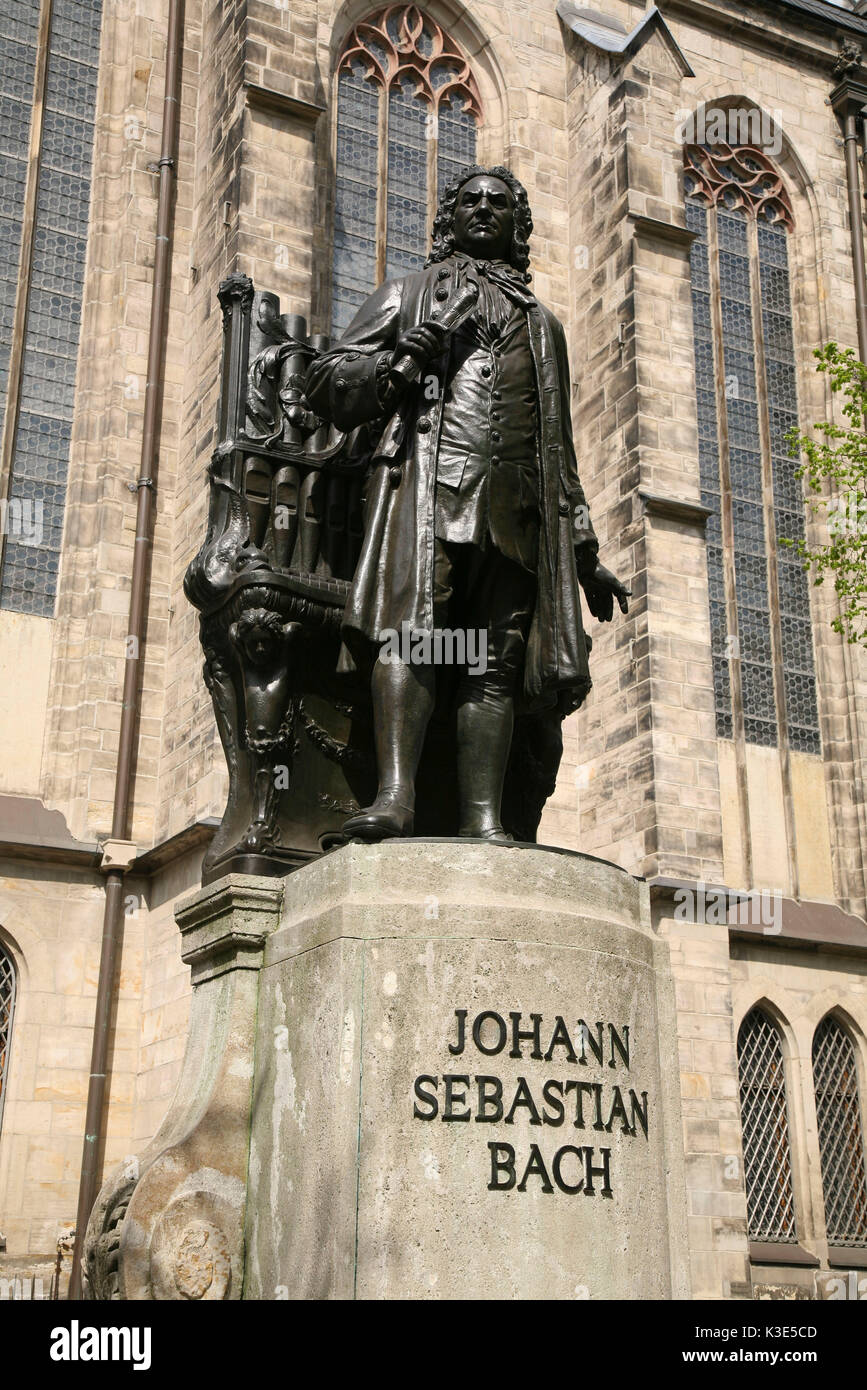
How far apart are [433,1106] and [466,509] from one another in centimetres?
178

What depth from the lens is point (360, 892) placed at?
4.00 m

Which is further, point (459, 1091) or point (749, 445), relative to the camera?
point (749, 445)

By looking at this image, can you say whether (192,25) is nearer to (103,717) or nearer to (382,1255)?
(103,717)

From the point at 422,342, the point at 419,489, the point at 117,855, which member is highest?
the point at 117,855

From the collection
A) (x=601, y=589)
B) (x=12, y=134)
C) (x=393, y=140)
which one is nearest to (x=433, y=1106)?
(x=601, y=589)

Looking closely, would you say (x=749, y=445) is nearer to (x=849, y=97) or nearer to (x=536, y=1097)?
(x=849, y=97)

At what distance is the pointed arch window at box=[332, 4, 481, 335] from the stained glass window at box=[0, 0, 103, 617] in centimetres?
276

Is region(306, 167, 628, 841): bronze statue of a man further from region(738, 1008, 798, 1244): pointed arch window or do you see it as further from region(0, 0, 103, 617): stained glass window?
region(738, 1008, 798, 1244): pointed arch window

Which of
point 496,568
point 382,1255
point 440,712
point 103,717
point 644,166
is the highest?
point 644,166

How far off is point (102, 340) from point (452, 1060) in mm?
12946

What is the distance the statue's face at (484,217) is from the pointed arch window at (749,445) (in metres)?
13.2

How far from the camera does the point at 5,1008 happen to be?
1317 centimetres

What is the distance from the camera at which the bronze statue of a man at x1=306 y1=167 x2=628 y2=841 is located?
4.49m
